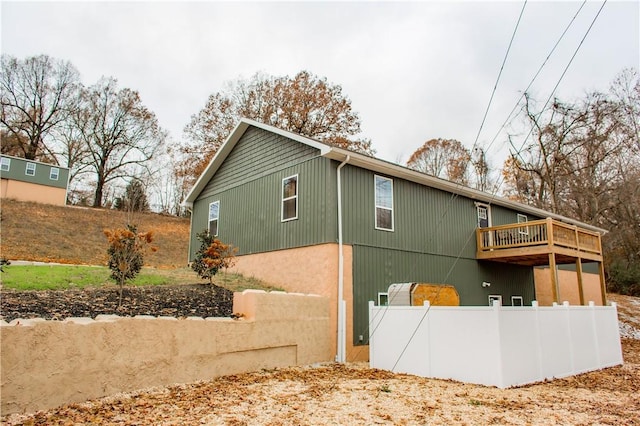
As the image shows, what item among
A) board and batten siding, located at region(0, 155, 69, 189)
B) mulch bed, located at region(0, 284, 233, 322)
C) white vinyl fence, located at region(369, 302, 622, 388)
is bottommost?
white vinyl fence, located at region(369, 302, 622, 388)

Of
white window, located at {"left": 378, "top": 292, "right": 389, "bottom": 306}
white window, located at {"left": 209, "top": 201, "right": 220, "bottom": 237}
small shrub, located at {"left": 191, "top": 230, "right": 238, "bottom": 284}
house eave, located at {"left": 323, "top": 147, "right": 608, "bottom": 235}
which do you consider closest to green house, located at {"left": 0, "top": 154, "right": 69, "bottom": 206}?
white window, located at {"left": 209, "top": 201, "right": 220, "bottom": 237}

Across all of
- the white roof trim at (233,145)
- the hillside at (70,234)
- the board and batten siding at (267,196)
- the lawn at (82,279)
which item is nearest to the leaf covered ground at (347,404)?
the board and batten siding at (267,196)

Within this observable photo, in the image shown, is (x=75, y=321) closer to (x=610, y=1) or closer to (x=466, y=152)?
(x=610, y=1)

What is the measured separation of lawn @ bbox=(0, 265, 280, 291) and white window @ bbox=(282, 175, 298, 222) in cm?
210

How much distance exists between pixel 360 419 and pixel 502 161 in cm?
3017

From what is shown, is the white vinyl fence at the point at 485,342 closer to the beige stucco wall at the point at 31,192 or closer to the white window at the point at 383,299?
the white window at the point at 383,299

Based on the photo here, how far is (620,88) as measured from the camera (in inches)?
899

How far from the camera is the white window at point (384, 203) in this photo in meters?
11.6

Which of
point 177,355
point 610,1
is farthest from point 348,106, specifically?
point 177,355

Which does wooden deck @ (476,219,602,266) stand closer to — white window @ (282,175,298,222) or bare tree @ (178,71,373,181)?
white window @ (282,175,298,222)

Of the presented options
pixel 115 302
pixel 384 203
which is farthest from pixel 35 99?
pixel 384 203

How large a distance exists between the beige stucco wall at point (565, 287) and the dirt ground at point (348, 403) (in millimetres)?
10029

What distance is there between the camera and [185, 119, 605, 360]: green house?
1048 centimetres

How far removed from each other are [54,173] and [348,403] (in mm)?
28424
